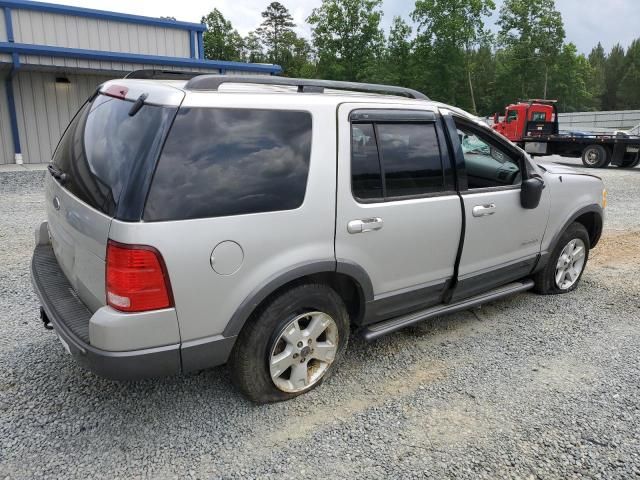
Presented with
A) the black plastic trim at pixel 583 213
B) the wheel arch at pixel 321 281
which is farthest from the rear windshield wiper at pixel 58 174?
the black plastic trim at pixel 583 213

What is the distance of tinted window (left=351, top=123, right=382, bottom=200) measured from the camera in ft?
10.1

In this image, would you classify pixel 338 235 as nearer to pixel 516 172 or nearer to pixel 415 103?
pixel 415 103

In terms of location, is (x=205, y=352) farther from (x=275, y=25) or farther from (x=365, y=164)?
(x=275, y=25)

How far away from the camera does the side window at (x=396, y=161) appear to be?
3.11m

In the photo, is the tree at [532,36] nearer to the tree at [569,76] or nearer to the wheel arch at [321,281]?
the tree at [569,76]

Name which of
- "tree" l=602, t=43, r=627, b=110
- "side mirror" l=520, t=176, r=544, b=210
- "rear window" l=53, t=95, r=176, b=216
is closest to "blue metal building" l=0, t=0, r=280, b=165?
"rear window" l=53, t=95, r=176, b=216

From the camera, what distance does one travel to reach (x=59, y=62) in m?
12.4

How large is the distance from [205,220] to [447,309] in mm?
2078

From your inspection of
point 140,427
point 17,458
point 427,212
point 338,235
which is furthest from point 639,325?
point 17,458

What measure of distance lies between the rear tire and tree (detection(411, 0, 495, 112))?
26121mm

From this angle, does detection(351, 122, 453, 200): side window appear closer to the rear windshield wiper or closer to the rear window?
the rear window

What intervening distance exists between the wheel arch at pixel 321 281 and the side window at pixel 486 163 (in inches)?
51.8

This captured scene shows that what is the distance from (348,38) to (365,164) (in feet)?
139

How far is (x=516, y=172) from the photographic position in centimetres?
414
